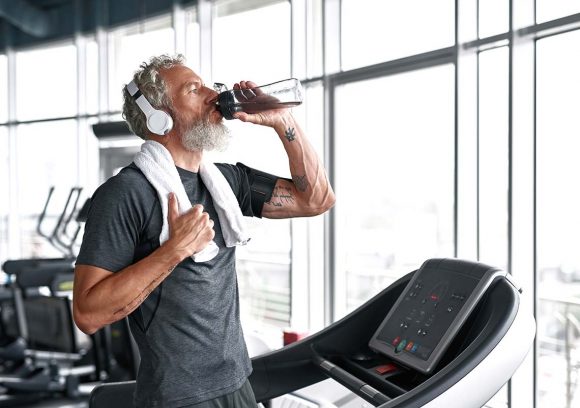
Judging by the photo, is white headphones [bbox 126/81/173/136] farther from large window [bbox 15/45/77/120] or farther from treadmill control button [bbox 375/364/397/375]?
large window [bbox 15/45/77/120]

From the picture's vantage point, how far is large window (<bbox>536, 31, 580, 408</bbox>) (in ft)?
9.46

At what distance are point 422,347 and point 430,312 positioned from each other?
10cm

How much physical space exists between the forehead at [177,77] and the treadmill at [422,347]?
33.8 inches

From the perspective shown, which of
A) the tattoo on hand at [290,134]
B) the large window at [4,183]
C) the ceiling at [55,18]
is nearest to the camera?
the tattoo on hand at [290,134]

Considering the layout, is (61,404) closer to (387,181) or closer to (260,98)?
(387,181)

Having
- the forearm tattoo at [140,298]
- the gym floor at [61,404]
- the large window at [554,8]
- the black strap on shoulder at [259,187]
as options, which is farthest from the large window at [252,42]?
the forearm tattoo at [140,298]

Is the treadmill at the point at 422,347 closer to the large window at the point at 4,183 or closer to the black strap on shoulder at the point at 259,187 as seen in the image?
the black strap on shoulder at the point at 259,187

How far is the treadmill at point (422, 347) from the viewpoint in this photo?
153cm

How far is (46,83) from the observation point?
680 cm

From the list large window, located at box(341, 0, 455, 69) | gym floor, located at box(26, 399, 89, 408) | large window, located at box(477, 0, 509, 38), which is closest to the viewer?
large window, located at box(477, 0, 509, 38)

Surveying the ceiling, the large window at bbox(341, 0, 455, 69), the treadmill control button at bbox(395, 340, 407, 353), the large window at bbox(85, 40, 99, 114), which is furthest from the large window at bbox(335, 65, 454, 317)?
the large window at bbox(85, 40, 99, 114)

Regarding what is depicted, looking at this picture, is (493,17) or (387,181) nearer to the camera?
(493,17)

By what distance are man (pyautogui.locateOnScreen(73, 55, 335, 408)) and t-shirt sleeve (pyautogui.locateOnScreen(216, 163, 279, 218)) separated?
21 mm

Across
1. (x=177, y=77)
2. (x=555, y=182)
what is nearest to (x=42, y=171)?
(x=555, y=182)
